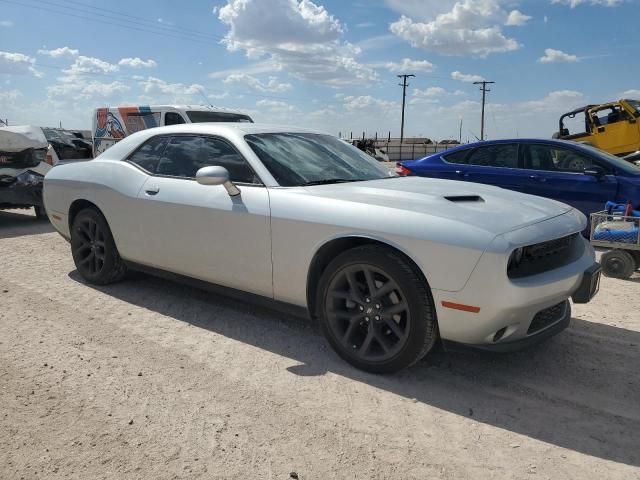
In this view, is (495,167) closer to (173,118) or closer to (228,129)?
(228,129)

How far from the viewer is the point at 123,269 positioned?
4.94 m

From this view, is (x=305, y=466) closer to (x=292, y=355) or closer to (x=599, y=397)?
(x=292, y=355)

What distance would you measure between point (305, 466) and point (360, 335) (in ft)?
3.65

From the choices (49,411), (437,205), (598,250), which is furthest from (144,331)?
(598,250)

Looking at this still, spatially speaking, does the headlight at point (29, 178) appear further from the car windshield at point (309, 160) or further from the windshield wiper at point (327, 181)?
the windshield wiper at point (327, 181)

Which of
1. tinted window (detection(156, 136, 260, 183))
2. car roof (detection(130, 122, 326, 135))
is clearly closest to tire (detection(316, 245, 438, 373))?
tinted window (detection(156, 136, 260, 183))

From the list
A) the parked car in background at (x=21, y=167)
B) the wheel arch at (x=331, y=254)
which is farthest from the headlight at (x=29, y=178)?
the wheel arch at (x=331, y=254)

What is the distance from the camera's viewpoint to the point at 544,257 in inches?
125

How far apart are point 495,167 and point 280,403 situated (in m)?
5.66

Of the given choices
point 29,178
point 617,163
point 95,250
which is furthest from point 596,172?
point 29,178

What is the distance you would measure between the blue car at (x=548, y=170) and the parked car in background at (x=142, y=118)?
16.6 feet

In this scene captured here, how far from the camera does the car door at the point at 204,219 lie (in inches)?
144

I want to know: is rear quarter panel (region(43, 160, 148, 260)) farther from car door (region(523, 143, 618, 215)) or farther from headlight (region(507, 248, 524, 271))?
car door (region(523, 143, 618, 215))

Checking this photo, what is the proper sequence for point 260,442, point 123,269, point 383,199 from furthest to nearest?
point 123,269
point 383,199
point 260,442
